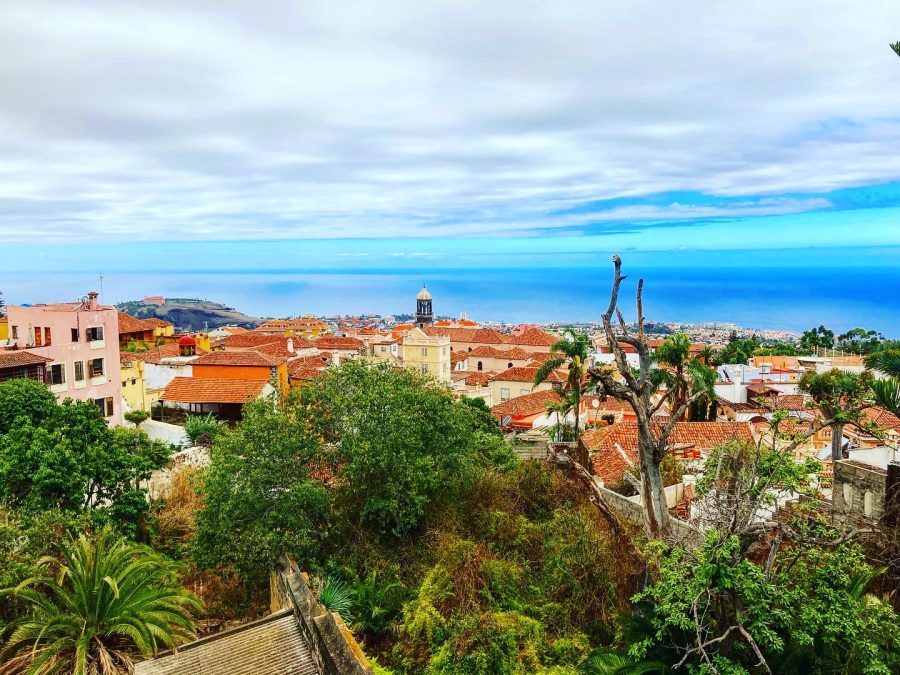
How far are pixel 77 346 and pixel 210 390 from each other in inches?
275

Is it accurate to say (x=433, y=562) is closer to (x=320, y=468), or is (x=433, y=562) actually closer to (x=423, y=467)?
(x=423, y=467)

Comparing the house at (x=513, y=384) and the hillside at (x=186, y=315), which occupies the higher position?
the hillside at (x=186, y=315)

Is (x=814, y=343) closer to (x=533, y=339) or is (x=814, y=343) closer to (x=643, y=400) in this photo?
(x=533, y=339)

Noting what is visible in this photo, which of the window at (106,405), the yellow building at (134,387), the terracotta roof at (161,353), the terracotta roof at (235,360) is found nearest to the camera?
the window at (106,405)

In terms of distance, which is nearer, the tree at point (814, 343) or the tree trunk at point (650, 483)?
the tree trunk at point (650, 483)

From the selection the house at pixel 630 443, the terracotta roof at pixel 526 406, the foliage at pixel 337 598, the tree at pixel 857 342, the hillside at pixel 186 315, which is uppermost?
the hillside at pixel 186 315

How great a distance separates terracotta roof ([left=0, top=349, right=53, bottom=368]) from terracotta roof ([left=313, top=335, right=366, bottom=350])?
139 ft

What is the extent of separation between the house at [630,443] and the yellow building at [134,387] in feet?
65.4

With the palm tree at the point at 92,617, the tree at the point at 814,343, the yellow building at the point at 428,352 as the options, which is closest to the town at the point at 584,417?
the yellow building at the point at 428,352

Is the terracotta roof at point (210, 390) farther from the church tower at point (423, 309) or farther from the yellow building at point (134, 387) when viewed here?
the church tower at point (423, 309)

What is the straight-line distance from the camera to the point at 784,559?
923 centimetres

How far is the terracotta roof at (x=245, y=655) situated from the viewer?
9914 mm

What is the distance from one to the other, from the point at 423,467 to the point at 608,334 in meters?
5.66

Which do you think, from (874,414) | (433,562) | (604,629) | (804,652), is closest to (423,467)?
(433,562)
